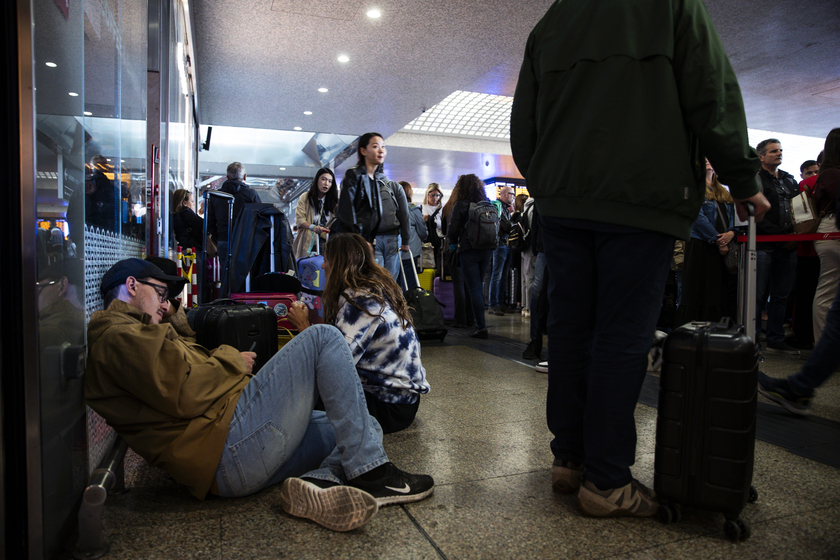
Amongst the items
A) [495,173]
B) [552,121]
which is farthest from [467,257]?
[495,173]

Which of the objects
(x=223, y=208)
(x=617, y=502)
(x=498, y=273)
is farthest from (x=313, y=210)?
(x=617, y=502)

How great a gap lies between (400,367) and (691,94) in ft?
4.67

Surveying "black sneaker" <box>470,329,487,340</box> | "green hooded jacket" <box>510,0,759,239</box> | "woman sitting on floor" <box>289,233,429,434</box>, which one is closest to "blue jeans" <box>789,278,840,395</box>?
"green hooded jacket" <box>510,0,759,239</box>

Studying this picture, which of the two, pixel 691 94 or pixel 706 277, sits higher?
pixel 691 94

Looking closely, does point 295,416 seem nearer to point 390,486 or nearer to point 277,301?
point 390,486

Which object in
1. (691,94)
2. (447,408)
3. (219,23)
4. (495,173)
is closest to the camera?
(691,94)

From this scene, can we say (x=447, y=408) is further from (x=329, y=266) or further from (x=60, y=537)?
(x=60, y=537)

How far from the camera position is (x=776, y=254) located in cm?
509

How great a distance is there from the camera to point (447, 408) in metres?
2.92

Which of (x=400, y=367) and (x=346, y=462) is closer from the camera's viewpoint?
(x=346, y=462)

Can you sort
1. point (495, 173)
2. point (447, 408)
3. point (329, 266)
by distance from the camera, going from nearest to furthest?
point (329, 266) → point (447, 408) → point (495, 173)

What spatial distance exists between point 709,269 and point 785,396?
7.85ft

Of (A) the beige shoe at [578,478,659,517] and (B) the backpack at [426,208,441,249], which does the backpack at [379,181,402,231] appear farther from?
(A) the beige shoe at [578,478,659,517]

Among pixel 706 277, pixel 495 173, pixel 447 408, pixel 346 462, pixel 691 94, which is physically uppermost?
pixel 495 173
